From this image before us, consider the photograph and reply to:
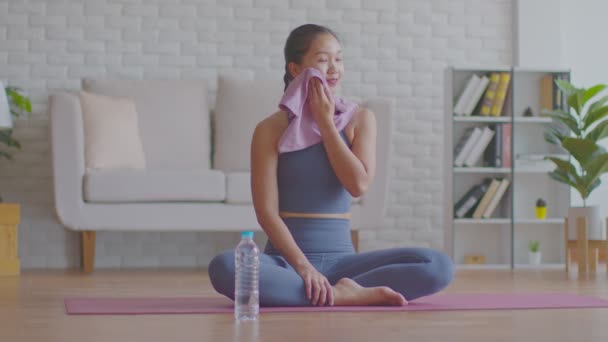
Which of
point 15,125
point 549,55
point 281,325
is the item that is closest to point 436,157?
point 549,55

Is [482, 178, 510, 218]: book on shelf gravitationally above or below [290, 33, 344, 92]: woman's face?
below

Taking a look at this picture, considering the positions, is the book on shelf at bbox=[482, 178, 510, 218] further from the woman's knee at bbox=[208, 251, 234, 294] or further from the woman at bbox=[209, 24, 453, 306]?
the woman's knee at bbox=[208, 251, 234, 294]

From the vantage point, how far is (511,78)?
5473mm

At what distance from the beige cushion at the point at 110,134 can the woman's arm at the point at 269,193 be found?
222 cm

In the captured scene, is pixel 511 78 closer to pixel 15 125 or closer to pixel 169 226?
pixel 169 226

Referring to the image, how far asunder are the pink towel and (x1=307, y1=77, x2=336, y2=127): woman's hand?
14 millimetres

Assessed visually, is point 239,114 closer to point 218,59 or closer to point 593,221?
point 218,59

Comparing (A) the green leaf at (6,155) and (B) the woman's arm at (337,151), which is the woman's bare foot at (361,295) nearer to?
(B) the woman's arm at (337,151)

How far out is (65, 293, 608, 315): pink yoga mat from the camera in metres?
2.69

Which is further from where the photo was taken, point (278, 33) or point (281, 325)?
point (278, 33)

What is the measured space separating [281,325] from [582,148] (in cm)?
307

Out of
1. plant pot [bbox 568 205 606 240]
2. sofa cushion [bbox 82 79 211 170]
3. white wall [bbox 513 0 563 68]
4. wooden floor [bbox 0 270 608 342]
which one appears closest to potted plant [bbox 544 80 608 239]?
plant pot [bbox 568 205 606 240]

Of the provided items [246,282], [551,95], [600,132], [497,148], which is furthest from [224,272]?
[551,95]

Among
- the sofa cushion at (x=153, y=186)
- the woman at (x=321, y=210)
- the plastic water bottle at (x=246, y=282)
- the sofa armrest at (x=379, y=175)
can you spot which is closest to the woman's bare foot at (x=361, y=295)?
the woman at (x=321, y=210)
